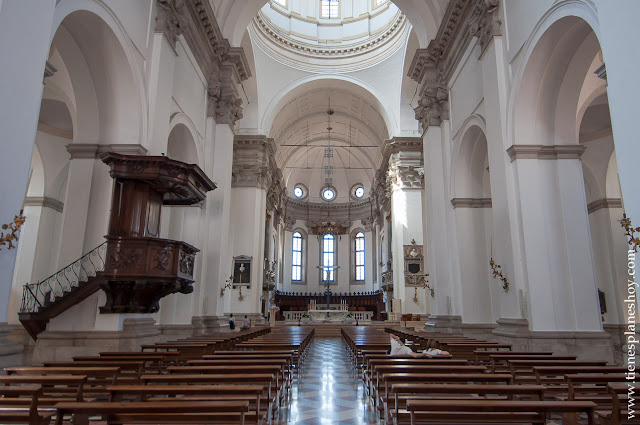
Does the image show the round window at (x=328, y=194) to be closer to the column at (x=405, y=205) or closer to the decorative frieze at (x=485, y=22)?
the column at (x=405, y=205)

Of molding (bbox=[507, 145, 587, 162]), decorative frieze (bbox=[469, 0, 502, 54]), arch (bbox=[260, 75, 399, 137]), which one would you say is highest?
arch (bbox=[260, 75, 399, 137])

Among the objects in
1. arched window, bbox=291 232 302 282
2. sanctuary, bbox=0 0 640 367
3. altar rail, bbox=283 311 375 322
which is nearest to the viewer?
sanctuary, bbox=0 0 640 367

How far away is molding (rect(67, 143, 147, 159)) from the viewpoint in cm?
825

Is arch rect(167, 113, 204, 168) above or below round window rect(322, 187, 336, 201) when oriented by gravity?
below

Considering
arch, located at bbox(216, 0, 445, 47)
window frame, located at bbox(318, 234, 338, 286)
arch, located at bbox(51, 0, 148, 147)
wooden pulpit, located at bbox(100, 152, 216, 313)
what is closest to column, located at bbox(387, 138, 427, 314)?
arch, located at bbox(216, 0, 445, 47)

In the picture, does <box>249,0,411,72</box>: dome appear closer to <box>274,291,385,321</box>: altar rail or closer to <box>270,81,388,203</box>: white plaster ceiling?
<box>270,81,388,203</box>: white plaster ceiling

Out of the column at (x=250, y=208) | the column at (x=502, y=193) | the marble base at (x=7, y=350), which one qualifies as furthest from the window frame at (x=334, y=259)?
the marble base at (x=7, y=350)

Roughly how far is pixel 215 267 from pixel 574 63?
9.82 metres

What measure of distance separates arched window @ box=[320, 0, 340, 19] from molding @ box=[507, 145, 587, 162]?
1832cm

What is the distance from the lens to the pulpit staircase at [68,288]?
7.35 metres

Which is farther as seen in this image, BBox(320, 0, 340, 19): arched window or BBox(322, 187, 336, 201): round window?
BBox(322, 187, 336, 201): round window

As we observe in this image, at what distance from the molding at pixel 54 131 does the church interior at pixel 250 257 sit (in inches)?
2.4

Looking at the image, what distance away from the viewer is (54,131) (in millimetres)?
13609

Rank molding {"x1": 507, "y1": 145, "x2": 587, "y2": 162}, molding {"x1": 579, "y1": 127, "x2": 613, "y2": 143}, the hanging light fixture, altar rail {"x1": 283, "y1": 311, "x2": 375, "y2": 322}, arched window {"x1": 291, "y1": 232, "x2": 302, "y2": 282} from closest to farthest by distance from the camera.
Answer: molding {"x1": 507, "y1": 145, "x2": 587, "y2": 162} < molding {"x1": 579, "y1": 127, "x2": 613, "y2": 143} < altar rail {"x1": 283, "y1": 311, "x2": 375, "y2": 322} < the hanging light fixture < arched window {"x1": 291, "y1": 232, "x2": 302, "y2": 282}
